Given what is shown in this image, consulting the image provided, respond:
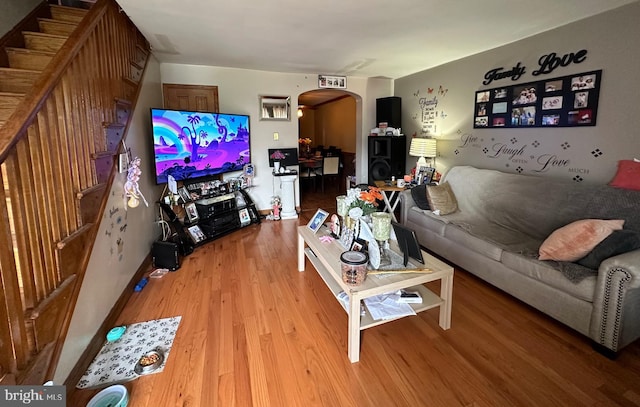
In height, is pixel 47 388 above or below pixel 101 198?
below

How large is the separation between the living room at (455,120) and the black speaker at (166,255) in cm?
13

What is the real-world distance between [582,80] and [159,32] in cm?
386

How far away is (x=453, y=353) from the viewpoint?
1.76 meters

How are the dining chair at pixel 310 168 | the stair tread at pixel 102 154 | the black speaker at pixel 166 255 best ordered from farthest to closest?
1. the dining chair at pixel 310 168
2. the black speaker at pixel 166 255
3. the stair tread at pixel 102 154

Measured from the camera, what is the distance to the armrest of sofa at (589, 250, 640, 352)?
1.58m

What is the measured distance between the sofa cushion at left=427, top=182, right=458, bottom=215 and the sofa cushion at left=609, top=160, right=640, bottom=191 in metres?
1.25

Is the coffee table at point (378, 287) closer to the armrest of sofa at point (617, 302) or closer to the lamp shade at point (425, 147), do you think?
the armrest of sofa at point (617, 302)

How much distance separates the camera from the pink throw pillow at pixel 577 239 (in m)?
1.80

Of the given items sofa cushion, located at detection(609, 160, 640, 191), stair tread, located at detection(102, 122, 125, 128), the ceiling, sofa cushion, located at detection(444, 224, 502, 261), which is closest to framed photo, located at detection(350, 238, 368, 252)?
sofa cushion, located at detection(444, 224, 502, 261)

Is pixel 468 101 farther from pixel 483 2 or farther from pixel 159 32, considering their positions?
pixel 159 32

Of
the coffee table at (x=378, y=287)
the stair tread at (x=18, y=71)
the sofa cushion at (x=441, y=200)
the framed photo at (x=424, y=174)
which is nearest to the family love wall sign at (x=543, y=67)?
the framed photo at (x=424, y=174)

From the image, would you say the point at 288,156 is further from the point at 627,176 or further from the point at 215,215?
the point at 627,176

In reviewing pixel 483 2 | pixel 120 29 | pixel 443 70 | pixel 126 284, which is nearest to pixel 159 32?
pixel 120 29

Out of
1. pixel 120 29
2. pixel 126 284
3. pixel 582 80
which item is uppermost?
pixel 120 29
